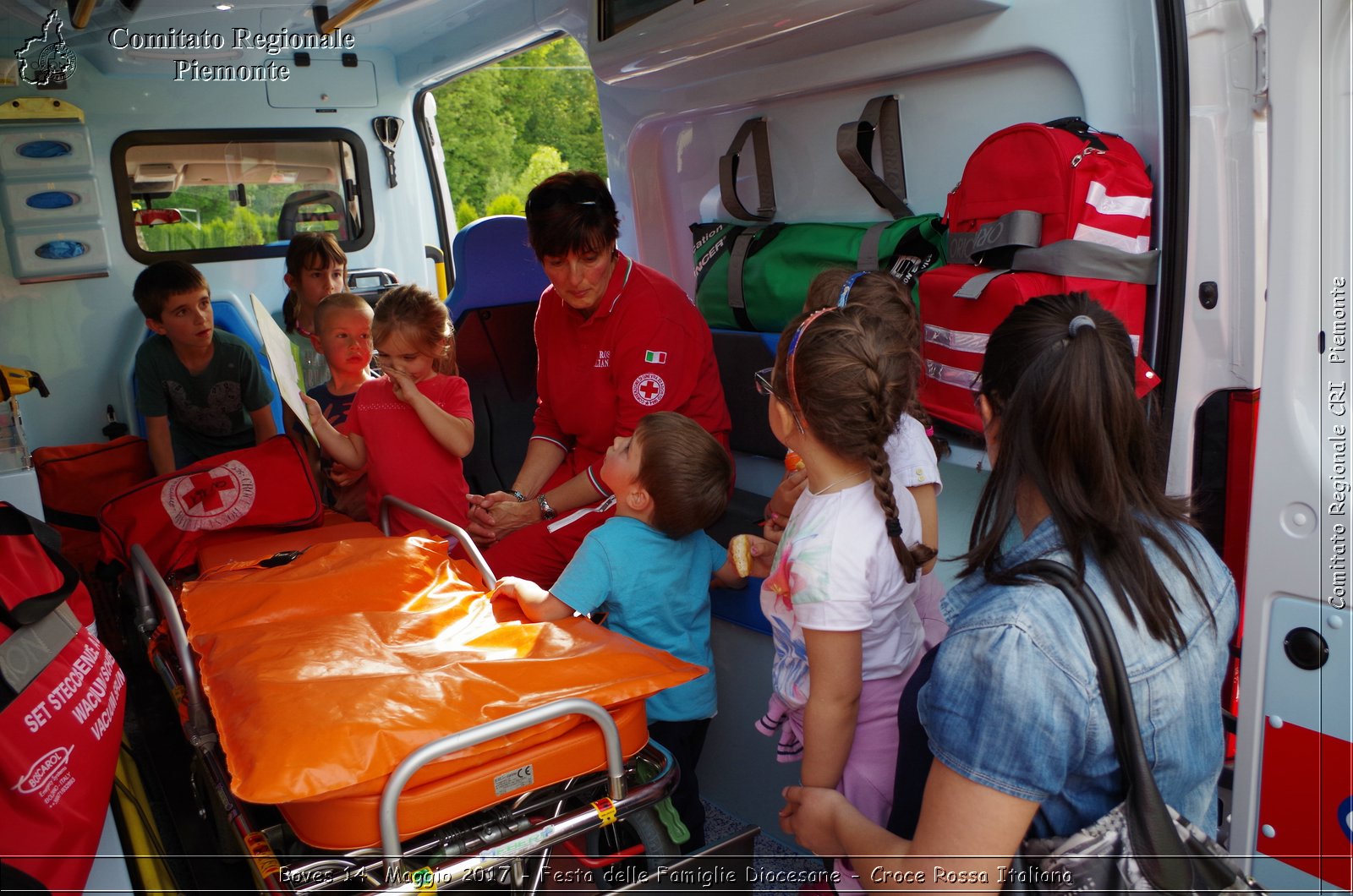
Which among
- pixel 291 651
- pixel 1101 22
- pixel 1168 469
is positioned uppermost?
pixel 1101 22

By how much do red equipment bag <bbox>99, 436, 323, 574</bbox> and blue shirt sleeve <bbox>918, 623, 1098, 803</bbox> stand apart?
2233 millimetres

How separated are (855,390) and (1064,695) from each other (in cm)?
64

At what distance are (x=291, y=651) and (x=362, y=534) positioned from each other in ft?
3.17

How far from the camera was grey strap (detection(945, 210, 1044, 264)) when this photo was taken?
208 cm

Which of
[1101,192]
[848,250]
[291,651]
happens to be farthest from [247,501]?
[1101,192]

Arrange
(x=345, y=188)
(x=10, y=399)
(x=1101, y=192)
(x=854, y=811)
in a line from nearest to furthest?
(x=854, y=811), (x=1101, y=192), (x=10, y=399), (x=345, y=188)

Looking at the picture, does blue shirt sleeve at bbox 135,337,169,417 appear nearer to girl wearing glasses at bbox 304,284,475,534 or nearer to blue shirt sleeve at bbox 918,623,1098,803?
girl wearing glasses at bbox 304,284,475,534

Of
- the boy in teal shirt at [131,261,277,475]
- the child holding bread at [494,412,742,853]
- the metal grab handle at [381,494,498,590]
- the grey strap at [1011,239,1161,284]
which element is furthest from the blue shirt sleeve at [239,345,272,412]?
the grey strap at [1011,239,1161,284]

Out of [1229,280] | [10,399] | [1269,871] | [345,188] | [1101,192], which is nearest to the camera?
[1269,871]

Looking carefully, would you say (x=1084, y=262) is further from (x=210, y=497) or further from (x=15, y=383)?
(x=15, y=383)

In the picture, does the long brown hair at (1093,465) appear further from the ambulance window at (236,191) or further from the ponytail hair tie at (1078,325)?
the ambulance window at (236,191)

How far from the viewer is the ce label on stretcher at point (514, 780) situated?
1.63 meters

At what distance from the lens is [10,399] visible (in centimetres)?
217

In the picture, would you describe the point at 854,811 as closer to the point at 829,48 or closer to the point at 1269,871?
the point at 1269,871
